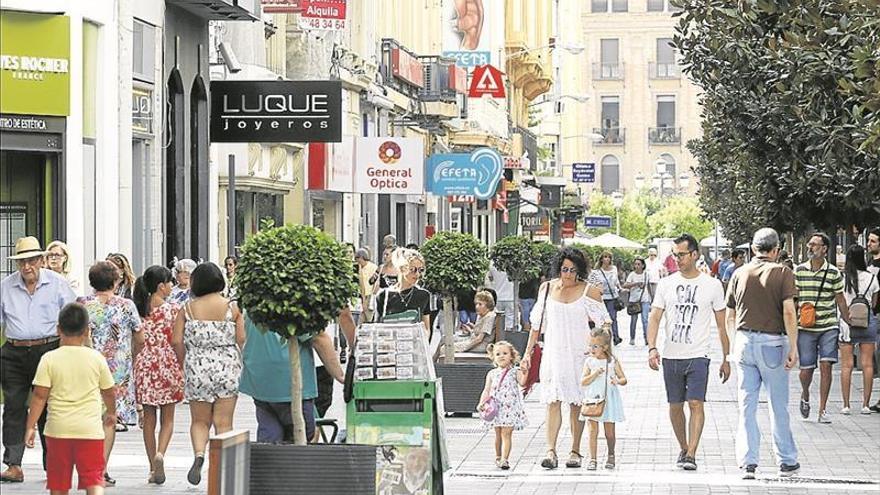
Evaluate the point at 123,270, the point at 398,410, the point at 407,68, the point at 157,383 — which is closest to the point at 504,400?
the point at 157,383

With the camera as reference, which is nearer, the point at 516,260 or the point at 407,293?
the point at 407,293

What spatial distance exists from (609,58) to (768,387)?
118008mm

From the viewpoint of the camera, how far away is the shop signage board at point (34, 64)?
1930cm

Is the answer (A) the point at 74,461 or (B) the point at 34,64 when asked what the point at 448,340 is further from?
(A) the point at 74,461

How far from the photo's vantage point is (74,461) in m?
11.2

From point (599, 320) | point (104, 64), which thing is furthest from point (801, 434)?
point (104, 64)

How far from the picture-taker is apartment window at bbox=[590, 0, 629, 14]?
13125 cm

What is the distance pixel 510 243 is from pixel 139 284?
18051mm

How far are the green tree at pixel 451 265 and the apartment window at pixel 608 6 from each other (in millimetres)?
110987

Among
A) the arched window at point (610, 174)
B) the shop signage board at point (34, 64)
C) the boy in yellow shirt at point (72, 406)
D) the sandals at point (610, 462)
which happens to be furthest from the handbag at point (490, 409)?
the arched window at point (610, 174)

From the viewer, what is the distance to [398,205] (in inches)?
1820

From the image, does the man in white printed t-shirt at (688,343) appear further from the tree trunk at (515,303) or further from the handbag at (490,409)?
the tree trunk at (515,303)

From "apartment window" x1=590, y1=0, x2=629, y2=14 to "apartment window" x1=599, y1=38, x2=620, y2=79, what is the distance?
2043 millimetres

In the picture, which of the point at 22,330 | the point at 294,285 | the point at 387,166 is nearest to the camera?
the point at 294,285
